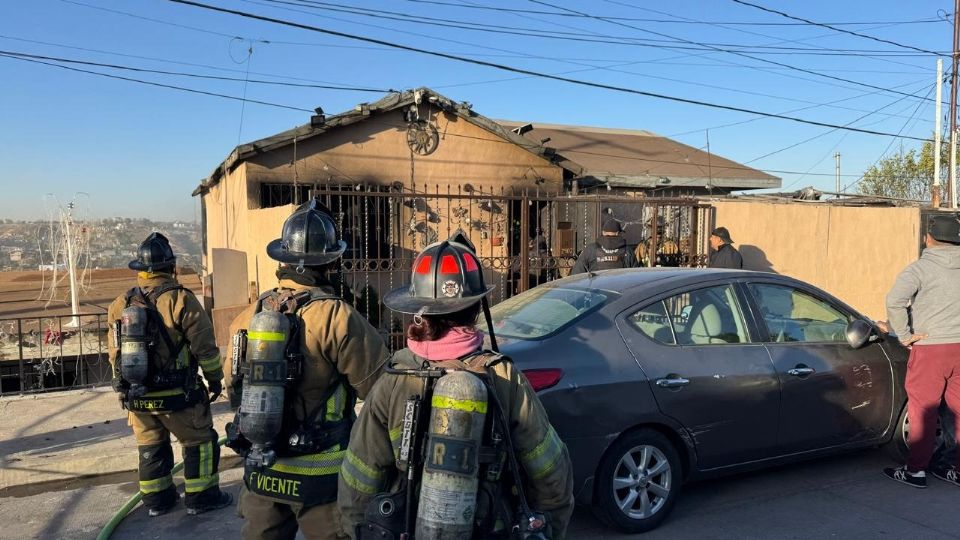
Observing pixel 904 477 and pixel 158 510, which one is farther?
pixel 904 477

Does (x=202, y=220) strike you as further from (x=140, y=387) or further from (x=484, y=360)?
(x=484, y=360)

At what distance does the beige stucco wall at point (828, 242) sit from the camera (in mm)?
9703

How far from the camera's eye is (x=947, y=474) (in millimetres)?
4711

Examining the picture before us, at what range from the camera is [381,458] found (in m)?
1.96

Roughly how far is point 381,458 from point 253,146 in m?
8.42

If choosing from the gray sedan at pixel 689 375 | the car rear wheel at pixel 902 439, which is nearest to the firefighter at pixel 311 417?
the gray sedan at pixel 689 375

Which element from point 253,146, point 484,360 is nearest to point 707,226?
point 253,146

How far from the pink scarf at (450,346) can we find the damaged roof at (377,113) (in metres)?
8.34

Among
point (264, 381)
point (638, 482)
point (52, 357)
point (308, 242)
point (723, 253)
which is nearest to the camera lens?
point (264, 381)

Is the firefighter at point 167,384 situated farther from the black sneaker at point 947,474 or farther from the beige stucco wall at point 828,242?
the beige stucco wall at point 828,242

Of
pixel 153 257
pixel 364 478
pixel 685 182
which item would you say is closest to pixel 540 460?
pixel 364 478

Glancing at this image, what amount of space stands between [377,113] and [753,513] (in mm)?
8251

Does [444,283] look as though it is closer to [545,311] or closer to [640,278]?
[545,311]

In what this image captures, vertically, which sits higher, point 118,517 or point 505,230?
point 505,230
